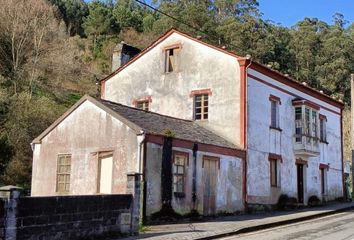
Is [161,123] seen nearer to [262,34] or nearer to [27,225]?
[27,225]

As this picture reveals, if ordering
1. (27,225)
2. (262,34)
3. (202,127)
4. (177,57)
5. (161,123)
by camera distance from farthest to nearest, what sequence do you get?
(262,34) < (177,57) < (202,127) < (161,123) < (27,225)

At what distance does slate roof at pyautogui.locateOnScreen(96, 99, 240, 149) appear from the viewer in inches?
754

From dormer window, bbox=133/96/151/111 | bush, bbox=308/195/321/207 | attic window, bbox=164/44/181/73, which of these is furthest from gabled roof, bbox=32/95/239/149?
bush, bbox=308/195/321/207

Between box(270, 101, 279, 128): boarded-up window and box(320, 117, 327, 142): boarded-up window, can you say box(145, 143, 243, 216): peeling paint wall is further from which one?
box(320, 117, 327, 142): boarded-up window

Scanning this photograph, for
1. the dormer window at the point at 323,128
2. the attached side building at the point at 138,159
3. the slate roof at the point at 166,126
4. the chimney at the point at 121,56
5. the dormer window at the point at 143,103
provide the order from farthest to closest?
the dormer window at the point at 323,128 < the chimney at the point at 121,56 < the dormer window at the point at 143,103 < the slate roof at the point at 166,126 < the attached side building at the point at 138,159

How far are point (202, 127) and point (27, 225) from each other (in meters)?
13.5

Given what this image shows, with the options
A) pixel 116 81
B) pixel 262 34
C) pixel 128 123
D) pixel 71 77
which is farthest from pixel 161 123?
pixel 262 34

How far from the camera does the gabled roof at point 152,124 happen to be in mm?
18656

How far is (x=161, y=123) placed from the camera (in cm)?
2084

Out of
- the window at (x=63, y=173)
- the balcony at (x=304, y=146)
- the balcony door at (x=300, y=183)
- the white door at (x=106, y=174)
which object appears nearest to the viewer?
the white door at (x=106, y=174)

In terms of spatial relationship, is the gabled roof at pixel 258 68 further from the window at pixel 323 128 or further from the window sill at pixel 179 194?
the window sill at pixel 179 194

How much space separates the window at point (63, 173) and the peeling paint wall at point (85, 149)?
193 millimetres

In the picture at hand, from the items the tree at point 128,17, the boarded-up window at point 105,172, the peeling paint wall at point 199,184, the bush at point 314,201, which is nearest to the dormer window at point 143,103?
the peeling paint wall at point 199,184

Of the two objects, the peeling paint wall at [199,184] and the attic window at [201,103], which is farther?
the attic window at [201,103]
